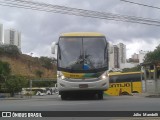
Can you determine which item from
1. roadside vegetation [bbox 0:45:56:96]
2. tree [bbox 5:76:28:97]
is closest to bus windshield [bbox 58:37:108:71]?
tree [bbox 5:76:28:97]

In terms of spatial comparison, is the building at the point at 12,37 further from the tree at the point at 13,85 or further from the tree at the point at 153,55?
the tree at the point at 153,55

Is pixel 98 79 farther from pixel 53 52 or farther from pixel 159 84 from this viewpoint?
pixel 159 84

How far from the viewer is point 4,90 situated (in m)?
77.8

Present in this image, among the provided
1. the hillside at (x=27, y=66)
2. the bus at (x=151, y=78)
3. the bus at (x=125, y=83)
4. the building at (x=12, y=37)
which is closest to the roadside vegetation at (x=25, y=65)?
the hillside at (x=27, y=66)

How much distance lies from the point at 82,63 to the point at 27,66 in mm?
110227

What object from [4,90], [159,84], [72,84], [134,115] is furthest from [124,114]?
[4,90]

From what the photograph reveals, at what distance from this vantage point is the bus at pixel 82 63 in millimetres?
18188

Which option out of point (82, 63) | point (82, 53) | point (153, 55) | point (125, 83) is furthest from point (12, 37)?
point (82, 63)

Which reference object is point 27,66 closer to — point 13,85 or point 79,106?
point 13,85

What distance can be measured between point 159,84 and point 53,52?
16705 mm

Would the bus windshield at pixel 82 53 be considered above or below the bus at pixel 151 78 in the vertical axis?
above

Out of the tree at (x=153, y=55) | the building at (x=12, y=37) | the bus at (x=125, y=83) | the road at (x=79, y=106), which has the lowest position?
the bus at (x=125, y=83)

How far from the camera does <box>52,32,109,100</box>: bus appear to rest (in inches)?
716

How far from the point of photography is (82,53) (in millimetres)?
18531
